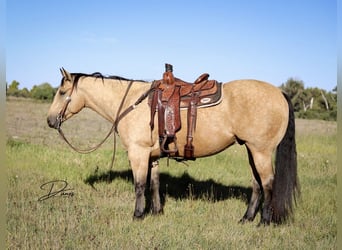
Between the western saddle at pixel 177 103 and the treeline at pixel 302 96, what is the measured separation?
2331cm

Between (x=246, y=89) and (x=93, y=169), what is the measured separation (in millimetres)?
4311

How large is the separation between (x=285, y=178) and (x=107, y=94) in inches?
117

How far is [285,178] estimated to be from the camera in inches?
191

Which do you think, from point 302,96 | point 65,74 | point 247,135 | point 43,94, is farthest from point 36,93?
point 247,135

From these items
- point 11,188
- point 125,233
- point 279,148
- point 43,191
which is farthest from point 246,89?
point 11,188

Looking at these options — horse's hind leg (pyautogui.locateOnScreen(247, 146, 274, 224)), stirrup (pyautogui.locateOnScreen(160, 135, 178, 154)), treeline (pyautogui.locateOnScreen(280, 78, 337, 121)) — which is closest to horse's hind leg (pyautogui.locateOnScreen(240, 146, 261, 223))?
horse's hind leg (pyautogui.locateOnScreen(247, 146, 274, 224))

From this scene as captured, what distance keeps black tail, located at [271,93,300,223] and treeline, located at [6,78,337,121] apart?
2274 centimetres

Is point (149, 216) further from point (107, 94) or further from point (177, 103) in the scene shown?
point (107, 94)

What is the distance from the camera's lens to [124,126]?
5.06 meters

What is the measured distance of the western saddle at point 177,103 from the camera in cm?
480

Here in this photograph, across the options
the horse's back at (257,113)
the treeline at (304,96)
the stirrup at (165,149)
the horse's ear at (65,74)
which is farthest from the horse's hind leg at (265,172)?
the treeline at (304,96)

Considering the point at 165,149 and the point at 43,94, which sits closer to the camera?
the point at 165,149

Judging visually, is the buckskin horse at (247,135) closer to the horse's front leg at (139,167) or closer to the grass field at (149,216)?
the horse's front leg at (139,167)

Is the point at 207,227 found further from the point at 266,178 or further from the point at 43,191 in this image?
the point at 43,191
